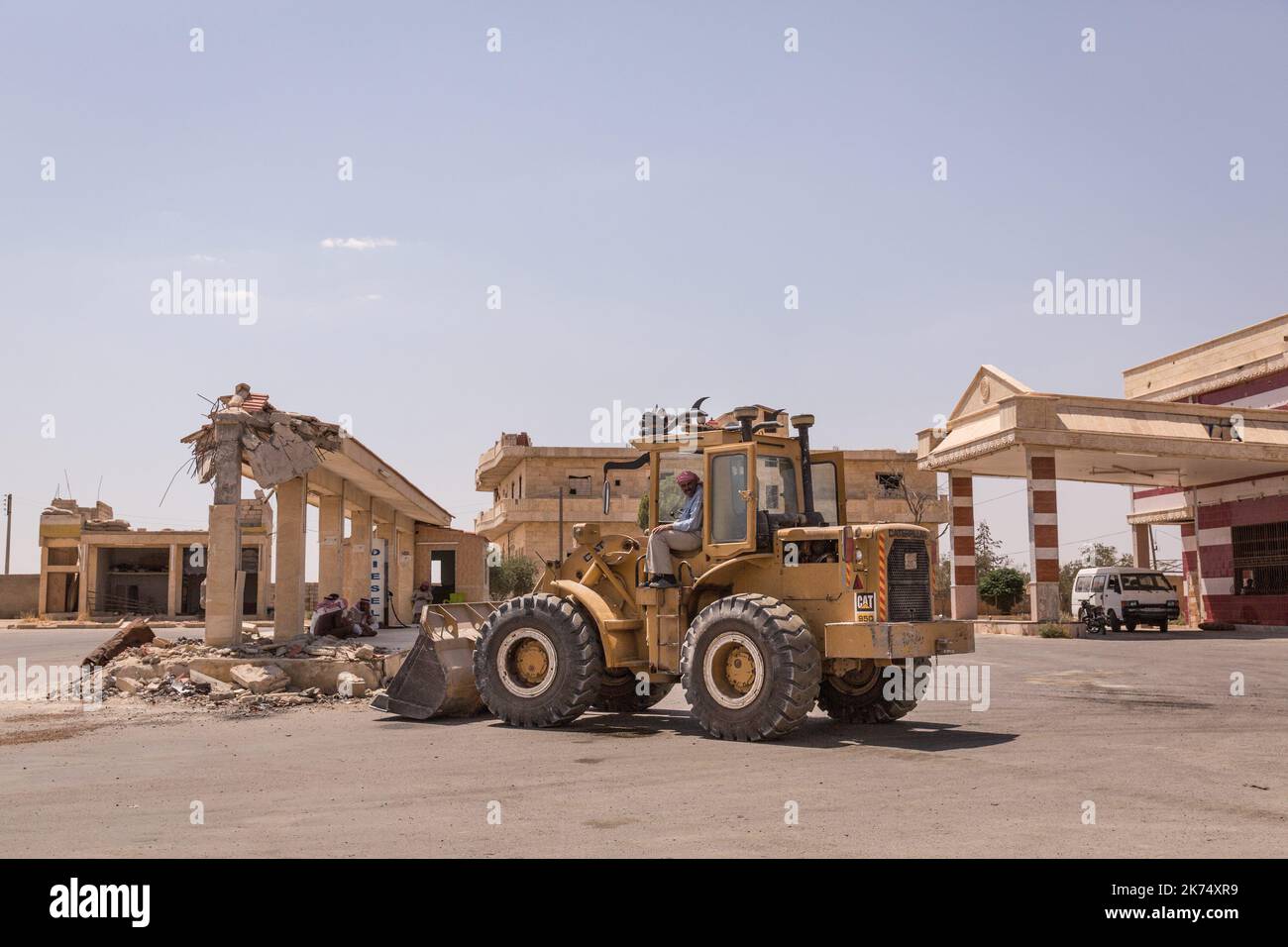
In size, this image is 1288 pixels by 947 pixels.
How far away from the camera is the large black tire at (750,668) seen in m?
9.60

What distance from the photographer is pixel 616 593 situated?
1158 centimetres

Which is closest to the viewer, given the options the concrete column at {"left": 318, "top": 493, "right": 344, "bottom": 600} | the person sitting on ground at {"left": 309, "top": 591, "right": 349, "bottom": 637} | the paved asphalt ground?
the paved asphalt ground

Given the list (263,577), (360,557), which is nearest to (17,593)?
(263,577)

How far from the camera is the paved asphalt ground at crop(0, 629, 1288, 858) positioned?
5965 mm

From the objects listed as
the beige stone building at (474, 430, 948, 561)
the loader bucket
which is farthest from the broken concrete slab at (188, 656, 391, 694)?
the beige stone building at (474, 430, 948, 561)

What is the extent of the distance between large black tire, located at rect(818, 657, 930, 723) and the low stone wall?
2247 inches

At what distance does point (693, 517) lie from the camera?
36.1ft

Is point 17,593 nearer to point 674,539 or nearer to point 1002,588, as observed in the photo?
point 1002,588

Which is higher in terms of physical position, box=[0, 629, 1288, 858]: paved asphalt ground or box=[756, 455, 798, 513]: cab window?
box=[756, 455, 798, 513]: cab window

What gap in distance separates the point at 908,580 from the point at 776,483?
1641mm

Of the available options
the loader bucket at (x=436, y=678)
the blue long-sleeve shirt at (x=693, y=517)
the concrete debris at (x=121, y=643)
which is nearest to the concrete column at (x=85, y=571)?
the concrete debris at (x=121, y=643)

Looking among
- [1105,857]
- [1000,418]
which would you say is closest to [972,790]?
[1105,857]

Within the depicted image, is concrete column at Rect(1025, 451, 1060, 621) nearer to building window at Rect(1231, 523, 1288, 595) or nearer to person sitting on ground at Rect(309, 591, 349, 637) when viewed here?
building window at Rect(1231, 523, 1288, 595)

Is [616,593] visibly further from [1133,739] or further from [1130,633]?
[1130,633]
